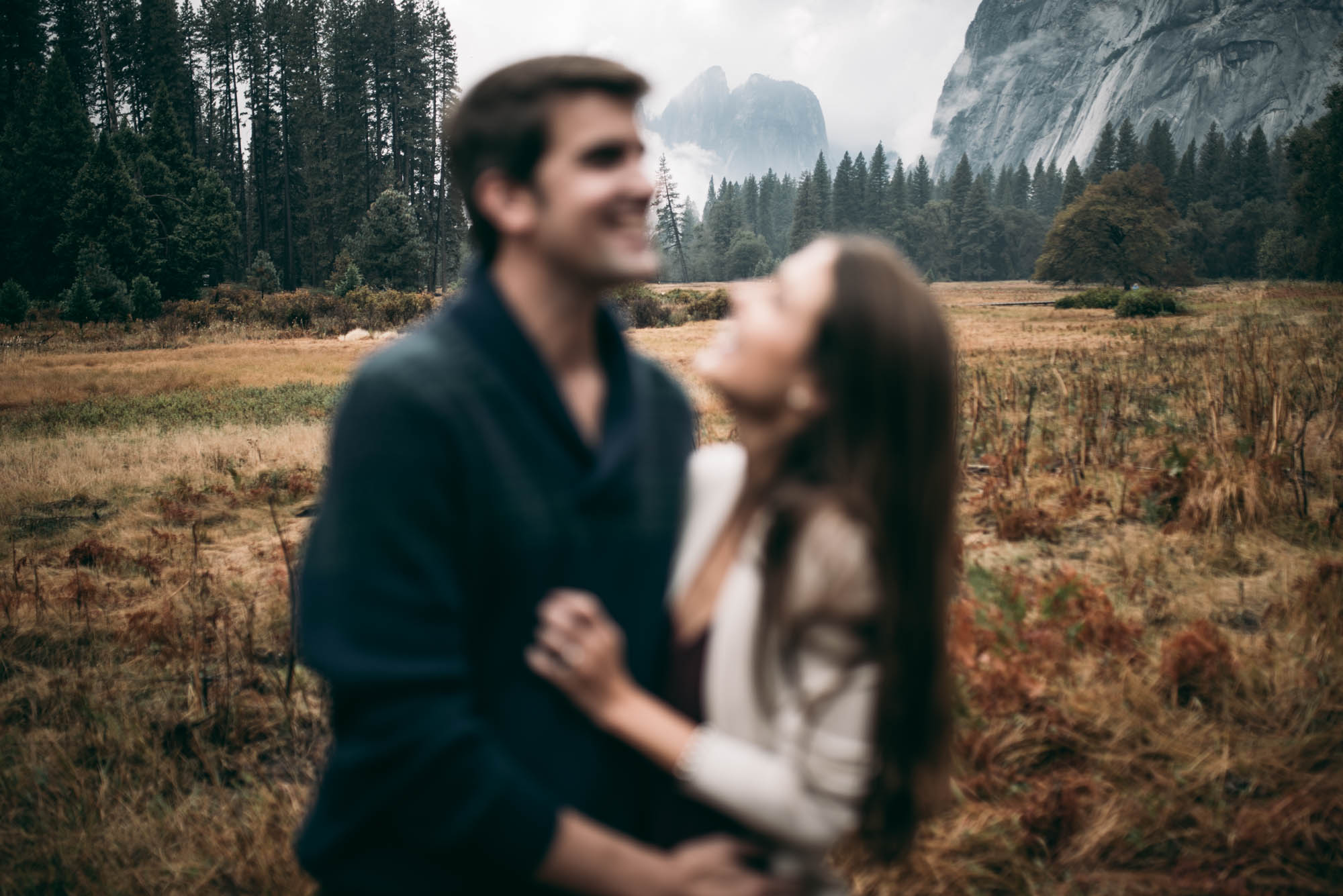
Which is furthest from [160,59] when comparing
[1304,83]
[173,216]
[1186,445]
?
[1304,83]

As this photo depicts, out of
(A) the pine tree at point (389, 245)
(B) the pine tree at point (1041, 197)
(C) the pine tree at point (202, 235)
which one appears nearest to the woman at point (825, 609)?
(C) the pine tree at point (202, 235)

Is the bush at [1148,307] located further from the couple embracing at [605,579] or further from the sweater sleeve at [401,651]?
the sweater sleeve at [401,651]

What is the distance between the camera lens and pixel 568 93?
118cm

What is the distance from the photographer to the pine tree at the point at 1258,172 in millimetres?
71312

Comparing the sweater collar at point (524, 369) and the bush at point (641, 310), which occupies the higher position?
the bush at point (641, 310)

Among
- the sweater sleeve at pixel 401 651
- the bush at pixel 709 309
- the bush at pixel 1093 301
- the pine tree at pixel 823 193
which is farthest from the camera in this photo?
the pine tree at pixel 823 193

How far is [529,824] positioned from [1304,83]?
144437mm

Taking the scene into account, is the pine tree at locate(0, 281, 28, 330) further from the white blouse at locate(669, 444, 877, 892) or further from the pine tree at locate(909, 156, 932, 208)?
the pine tree at locate(909, 156, 932, 208)

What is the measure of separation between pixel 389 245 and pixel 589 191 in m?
40.3

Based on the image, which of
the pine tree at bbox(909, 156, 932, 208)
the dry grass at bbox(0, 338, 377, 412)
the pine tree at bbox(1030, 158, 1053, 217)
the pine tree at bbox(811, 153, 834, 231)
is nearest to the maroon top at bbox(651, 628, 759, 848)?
the dry grass at bbox(0, 338, 377, 412)

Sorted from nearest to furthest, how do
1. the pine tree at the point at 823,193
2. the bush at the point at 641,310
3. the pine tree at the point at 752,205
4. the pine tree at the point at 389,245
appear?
1. the bush at the point at 641,310
2. the pine tree at the point at 389,245
3. the pine tree at the point at 823,193
4. the pine tree at the point at 752,205

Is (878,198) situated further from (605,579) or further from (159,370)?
(605,579)

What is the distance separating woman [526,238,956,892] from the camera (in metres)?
1.05

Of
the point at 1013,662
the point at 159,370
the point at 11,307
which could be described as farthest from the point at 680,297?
the point at 1013,662
